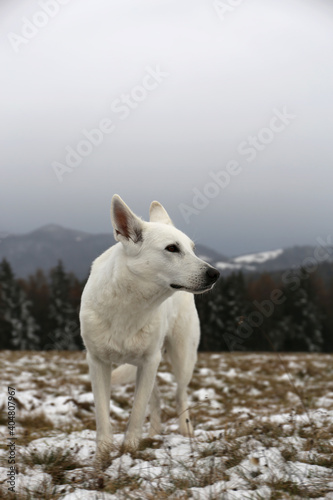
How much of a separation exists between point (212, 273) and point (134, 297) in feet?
2.46

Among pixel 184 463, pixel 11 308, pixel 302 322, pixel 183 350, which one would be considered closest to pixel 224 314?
pixel 302 322

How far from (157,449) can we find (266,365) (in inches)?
401

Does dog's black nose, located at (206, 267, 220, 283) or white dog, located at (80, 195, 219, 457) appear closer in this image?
dog's black nose, located at (206, 267, 220, 283)

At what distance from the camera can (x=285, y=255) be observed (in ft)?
642

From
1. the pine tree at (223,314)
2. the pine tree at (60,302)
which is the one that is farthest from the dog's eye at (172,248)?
the pine tree at (60,302)

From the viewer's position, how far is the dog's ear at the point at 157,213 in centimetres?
509

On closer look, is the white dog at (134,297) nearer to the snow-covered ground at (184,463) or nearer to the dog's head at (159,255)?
the dog's head at (159,255)

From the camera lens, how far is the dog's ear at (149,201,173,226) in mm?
5090

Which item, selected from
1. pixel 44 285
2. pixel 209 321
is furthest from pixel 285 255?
pixel 209 321

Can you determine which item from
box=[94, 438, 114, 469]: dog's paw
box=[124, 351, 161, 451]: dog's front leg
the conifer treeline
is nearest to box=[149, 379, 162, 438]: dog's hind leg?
box=[124, 351, 161, 451]: dog's front leg

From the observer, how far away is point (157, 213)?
16.9ft

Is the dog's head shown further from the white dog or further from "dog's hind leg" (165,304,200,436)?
"dog's hind leg" (165,304,200,436)

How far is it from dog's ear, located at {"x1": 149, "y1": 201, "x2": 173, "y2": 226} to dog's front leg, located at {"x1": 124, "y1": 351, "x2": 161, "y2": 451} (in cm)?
149

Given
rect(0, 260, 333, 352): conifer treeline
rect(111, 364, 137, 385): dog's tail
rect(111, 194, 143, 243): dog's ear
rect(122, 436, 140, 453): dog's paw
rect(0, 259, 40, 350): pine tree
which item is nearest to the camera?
rect(122, 436, 140, 453): dog's paw
